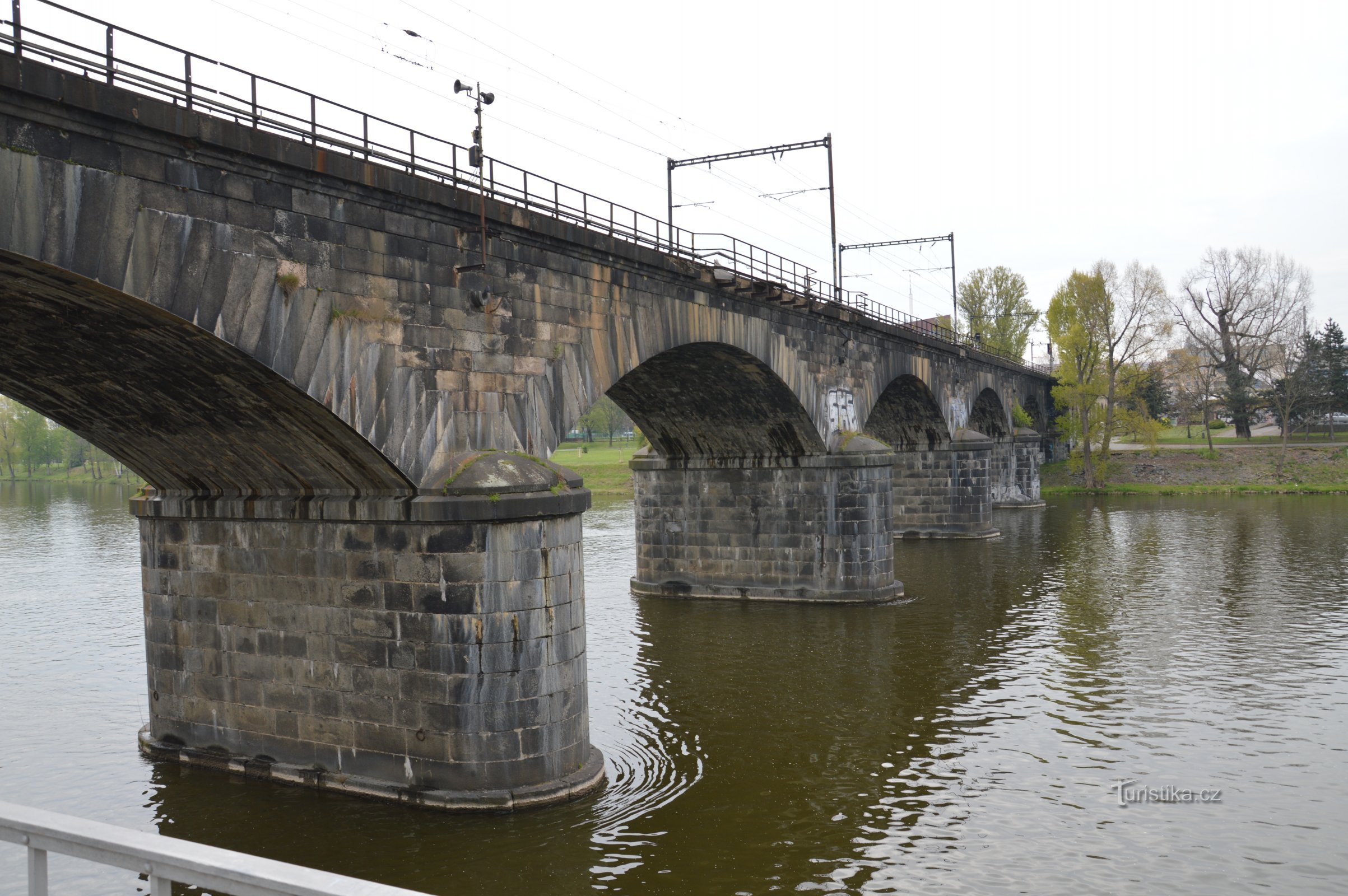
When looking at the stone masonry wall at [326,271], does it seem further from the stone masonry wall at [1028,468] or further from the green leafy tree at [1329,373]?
the green leafy tree at [1329,373]

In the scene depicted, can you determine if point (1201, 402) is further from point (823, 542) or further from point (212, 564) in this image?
point (212, 564)

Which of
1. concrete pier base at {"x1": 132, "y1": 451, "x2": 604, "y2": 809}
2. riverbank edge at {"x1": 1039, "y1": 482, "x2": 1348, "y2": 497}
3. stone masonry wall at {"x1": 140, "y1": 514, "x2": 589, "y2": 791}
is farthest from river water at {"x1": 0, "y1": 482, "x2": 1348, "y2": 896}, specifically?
riverbank edge at {"x1": 1039, "y1": 482, "x2": 1348, "y2": 497}

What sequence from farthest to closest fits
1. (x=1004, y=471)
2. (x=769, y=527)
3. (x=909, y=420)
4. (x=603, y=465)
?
(x=603, y=465)
(x=1004, y=471)
(x=909, y=420)
(x=769, y=527)

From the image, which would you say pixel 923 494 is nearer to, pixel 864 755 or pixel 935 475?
pixel 935 475

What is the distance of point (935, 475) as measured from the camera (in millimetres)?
41094

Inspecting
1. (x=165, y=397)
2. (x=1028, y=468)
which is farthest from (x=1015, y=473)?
(x=165, y=397)

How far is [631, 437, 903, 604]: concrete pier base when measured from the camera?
1019 inches

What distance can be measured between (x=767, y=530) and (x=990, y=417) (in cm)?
2922

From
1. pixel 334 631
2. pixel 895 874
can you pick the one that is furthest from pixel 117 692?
Result: pixel 895 874

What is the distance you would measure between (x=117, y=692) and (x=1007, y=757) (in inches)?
581

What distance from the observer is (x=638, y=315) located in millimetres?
18172

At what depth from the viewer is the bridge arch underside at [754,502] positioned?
25.7m

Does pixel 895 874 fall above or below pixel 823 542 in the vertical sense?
below

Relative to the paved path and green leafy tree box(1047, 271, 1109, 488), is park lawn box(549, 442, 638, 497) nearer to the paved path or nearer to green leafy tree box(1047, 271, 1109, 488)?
green leafy tree box(1047, 271, 1109, 488)
